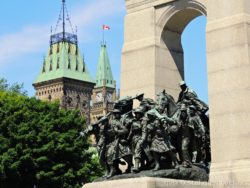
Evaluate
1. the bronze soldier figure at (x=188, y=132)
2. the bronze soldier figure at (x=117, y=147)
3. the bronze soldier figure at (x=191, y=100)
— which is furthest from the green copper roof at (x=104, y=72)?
the bronze soldier figure at (x=188, y=132)

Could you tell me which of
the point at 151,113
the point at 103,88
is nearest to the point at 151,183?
the point at 151,113

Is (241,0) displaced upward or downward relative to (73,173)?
upward

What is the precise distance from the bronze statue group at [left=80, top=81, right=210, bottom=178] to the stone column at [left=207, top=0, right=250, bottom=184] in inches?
17.1

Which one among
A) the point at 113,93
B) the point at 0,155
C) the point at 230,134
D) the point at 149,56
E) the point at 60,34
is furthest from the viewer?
the point at 113,93

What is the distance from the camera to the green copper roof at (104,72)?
443ft

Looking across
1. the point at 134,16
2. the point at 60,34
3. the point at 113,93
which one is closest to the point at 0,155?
the point at 134,16

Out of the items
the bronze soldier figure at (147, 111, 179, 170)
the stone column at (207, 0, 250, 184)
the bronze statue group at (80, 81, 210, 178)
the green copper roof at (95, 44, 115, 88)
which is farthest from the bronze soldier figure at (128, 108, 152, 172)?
the green copper roof at (95, 44, 115, 88)

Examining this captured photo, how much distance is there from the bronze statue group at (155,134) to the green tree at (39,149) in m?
17.4

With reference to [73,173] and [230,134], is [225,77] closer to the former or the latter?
[230,134]

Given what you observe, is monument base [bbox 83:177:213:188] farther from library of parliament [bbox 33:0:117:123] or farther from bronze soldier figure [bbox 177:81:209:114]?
library of parliament [bbox 33:0:117:123]

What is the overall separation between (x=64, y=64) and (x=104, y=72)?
1813cm

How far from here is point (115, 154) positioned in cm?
1477

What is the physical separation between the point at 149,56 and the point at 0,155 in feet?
59.8

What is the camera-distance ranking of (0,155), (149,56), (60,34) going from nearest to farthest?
(149,56) → (0,155) → (60,34)
